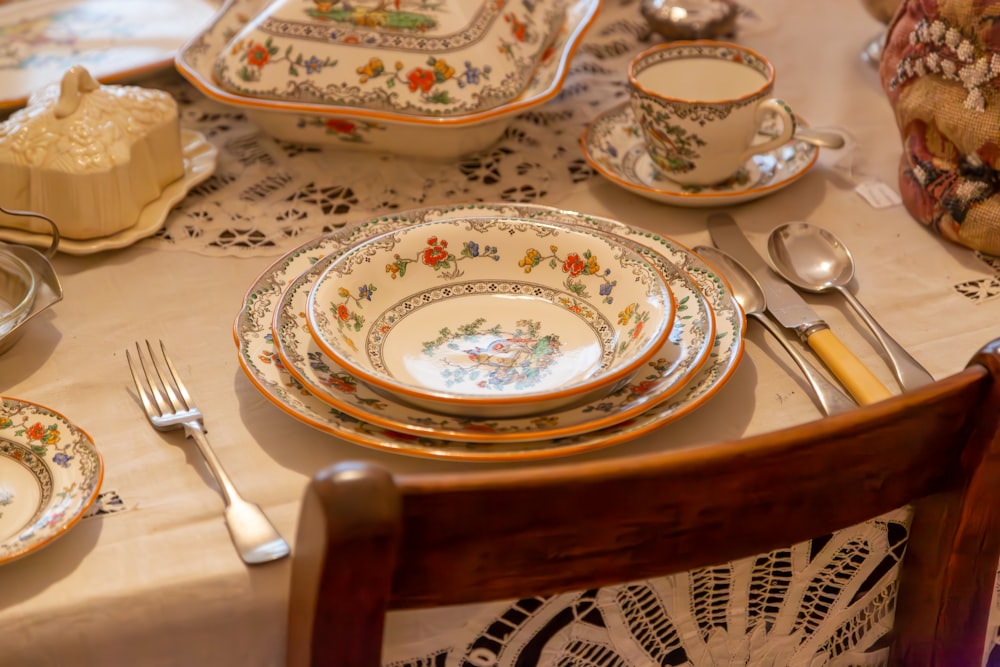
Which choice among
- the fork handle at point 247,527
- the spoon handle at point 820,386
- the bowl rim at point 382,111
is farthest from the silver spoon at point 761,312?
the fork handle at point 247,527

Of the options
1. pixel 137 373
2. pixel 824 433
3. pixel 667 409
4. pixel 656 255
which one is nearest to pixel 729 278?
pixel 656 255

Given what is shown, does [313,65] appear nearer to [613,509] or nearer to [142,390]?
[142,390]

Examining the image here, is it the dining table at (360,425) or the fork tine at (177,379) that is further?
the fork tine at (177,379)

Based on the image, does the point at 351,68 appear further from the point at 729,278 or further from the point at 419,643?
the point at 419,643

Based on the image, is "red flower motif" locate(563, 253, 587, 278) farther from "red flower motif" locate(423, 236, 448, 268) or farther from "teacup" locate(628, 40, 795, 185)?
"teacup" locate(628, 40, 795, 185)

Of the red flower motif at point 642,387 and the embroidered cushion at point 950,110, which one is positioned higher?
the embroidered cushion at point 950,110

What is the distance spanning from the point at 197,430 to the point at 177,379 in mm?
65

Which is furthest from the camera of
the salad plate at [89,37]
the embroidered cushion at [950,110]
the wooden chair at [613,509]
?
the salad plate at [89,37]

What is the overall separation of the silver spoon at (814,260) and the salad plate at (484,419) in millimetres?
130

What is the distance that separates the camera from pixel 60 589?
0.55 meters

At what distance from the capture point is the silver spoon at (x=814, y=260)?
0.78 m

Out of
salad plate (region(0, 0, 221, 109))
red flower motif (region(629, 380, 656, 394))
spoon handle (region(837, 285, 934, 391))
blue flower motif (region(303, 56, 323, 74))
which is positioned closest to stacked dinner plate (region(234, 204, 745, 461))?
red flower motif (region(629, 380, 656, 394))

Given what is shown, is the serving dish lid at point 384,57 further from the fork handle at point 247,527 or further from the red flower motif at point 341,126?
the fork handle at point 247,527

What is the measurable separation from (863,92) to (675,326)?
1.84 ft
